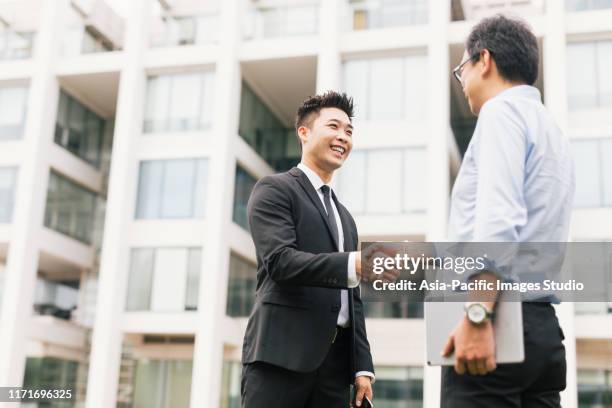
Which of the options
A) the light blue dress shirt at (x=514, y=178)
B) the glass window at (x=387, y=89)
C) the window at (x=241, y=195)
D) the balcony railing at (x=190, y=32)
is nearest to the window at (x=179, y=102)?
the balcony railing at (x=190, y=32)

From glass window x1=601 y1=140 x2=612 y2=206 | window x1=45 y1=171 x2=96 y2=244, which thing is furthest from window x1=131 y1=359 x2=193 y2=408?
glass window x1=601 y1=140 x2=612 y2=206

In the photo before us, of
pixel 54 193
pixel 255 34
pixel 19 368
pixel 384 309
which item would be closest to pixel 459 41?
pixel 255 34

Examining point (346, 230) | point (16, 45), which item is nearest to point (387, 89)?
point (16, 45)

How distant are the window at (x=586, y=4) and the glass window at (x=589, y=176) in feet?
13.2

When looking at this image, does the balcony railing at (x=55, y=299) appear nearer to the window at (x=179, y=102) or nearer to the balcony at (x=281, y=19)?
the window at (x=179, y=102)

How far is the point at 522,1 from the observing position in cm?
2417

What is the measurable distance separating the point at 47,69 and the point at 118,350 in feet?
32.5

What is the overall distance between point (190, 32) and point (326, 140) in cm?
2316

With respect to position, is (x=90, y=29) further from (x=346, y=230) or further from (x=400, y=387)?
(x=346, y=230)

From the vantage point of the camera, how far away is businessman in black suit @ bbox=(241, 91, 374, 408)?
10.2 feet

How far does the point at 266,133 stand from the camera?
27578 millimetres

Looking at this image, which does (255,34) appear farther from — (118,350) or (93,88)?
(118,350)

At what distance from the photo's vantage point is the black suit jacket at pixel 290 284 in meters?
3.15

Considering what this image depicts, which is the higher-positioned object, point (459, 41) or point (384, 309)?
point (459, 41)
